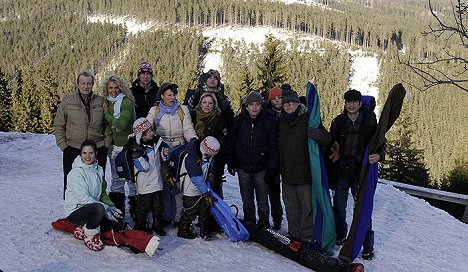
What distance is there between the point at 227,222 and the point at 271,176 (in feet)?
2.78

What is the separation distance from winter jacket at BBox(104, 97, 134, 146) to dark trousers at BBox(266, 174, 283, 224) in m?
1.96

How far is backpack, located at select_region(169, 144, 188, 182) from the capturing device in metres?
5.35

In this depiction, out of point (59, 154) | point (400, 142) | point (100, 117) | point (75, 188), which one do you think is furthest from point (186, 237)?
point (400, 142)

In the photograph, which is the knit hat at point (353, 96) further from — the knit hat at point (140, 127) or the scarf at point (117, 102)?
the scarf at point (117, 102)

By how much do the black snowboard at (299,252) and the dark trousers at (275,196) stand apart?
20.7 inches

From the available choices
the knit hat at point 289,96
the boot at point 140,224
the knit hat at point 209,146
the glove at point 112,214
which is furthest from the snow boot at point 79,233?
the knit hat at point 289,96

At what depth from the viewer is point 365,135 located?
5.21 m

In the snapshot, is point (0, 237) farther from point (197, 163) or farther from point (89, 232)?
point (197, 163)

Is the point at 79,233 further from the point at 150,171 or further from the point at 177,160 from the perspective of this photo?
the point at 177,160

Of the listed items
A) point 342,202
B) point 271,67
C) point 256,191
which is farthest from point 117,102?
point 271,67

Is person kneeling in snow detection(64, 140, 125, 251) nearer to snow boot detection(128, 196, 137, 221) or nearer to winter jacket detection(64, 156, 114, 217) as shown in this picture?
winter jacket detection(64, 156, 114, 217)

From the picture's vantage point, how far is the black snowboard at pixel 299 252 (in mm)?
4723

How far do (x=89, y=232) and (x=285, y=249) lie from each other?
2.30m

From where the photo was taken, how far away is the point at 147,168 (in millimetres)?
5074
